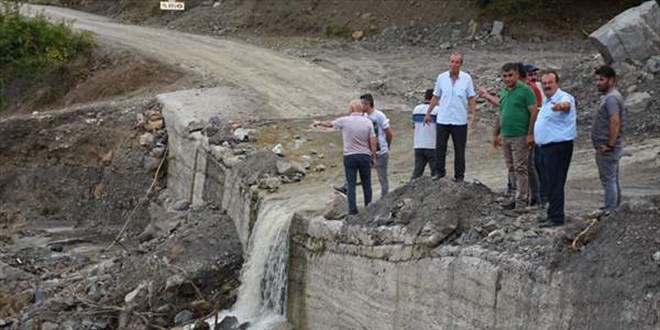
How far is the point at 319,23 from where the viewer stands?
113 feet

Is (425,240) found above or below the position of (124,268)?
above

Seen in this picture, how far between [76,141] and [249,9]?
486 inches

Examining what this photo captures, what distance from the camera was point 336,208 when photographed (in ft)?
49.4

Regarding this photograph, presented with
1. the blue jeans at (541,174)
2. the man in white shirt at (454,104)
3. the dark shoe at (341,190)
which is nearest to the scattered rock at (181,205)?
the dark shoe at (341,190)

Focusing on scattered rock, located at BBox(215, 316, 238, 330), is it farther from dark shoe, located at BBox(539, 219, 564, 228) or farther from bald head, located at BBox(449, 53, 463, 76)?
dark shoe, located at BBox(539, 219, 564, 228)

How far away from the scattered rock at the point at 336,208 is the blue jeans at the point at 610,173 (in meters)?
4.17

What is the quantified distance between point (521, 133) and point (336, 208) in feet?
11.3

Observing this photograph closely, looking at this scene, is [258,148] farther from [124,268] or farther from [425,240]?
[425,240]

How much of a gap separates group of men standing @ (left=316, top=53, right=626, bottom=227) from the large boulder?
7539 mm

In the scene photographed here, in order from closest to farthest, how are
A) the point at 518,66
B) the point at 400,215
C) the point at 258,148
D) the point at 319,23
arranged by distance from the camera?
the point at 518,66, the point at 400,215, the point at 258,148, the point at 319,23

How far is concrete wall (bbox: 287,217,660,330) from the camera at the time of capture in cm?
1038

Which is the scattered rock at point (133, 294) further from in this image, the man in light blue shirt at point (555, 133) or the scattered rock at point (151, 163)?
the man in light blue shirt at point (555, 133)

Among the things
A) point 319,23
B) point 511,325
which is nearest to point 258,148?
point 511,325

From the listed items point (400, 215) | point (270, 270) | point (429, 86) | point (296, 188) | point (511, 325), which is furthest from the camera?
point (429, 86)
